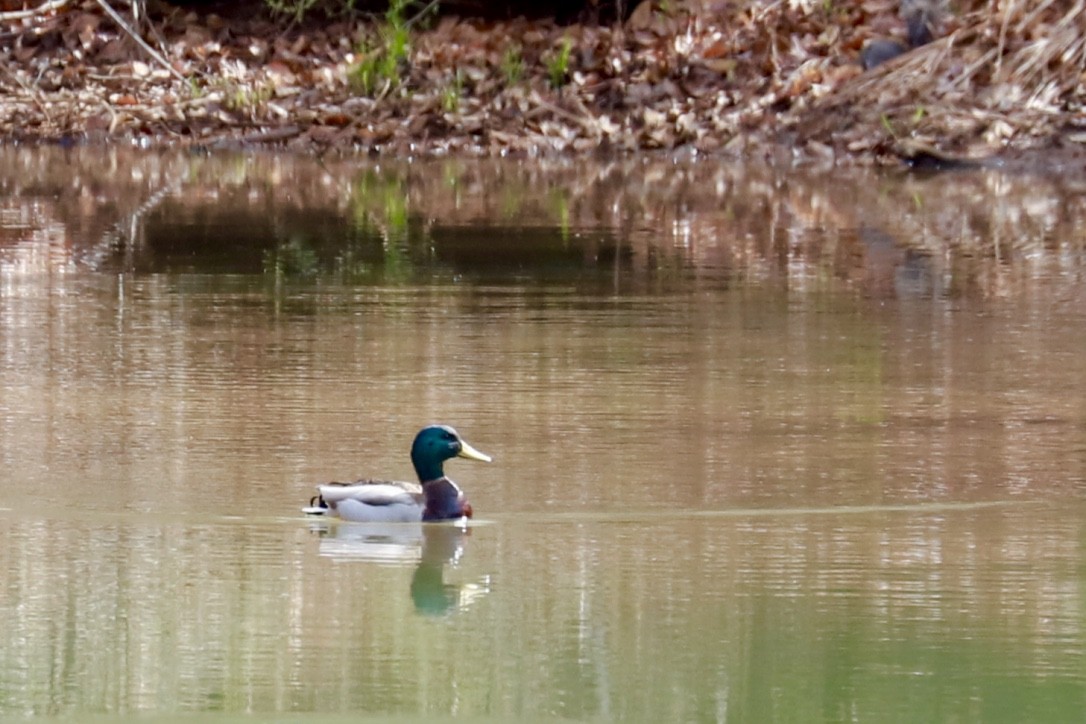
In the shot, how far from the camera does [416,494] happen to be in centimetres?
710

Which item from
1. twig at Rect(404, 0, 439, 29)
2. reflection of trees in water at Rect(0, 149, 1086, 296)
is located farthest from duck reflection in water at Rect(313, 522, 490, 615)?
twig at Rect(404, 0, 439, 29)

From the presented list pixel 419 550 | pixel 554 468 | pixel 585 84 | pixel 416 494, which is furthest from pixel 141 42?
pixel 419 550

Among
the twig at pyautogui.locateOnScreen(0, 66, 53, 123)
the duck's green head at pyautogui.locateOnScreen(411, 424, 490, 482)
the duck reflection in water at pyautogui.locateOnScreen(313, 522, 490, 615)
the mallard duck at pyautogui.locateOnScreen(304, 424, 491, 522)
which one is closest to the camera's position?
the duck reflection in water at pyautogui.locateOnScreen(313, 522, 490, 615)

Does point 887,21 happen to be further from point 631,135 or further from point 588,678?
point 588,678

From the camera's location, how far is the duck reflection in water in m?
6.26

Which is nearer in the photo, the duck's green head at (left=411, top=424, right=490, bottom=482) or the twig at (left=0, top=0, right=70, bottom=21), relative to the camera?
the duck's green head at (left=411, top=424, right=490, bottom=482)

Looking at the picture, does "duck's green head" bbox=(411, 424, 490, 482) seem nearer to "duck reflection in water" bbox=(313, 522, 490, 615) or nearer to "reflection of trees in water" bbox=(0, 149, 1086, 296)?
"duck reflection in water" bbox=(313, 522, 490, 615)

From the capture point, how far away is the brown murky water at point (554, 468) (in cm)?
547

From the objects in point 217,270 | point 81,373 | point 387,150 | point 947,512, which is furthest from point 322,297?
point 387,150

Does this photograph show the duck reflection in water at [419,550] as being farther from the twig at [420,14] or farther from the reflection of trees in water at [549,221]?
the twig at [420,14]

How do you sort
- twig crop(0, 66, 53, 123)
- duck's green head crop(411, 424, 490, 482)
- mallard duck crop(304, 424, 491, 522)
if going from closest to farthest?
mallard duck crop(304, 424, 491, 522), duck's green head crop(411, 424, 490, 482), twig crop(0, 66, 53, 123)

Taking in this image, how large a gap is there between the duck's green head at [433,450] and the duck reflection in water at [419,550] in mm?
180

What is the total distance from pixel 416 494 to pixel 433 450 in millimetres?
155

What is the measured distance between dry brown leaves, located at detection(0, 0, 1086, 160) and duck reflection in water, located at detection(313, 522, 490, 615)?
41.5 ft
